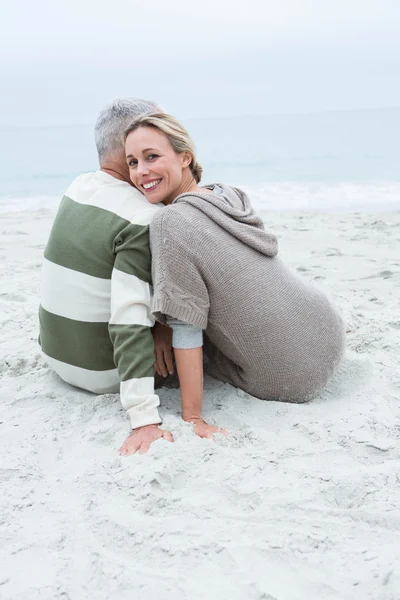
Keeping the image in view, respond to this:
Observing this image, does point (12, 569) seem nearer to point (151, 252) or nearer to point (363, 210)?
point (151, 252)

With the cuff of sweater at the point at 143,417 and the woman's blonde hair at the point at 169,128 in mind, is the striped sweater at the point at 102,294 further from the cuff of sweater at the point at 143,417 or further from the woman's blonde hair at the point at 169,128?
the woman's blonde hair at the point at 169,128

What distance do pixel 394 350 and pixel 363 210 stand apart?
7565 mm

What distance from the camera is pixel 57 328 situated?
2605mm

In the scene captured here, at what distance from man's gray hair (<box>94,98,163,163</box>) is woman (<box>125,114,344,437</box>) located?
12 cm

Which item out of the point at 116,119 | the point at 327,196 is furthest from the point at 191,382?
the point at 327,196

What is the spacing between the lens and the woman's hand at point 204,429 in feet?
7.38

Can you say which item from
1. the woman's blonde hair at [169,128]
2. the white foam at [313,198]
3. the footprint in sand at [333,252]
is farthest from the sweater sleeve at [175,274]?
the white foam at [313,198]

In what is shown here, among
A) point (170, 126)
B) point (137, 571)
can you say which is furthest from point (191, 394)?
point (170, 126)

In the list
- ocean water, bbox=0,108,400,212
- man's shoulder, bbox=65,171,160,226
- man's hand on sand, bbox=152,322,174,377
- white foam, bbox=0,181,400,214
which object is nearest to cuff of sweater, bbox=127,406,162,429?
man's hand on sand, bbox=152,322,174,377

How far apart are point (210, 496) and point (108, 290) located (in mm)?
930

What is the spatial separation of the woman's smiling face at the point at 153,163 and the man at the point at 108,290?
2.6 inches

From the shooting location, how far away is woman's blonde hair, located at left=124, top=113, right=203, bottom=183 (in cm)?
237

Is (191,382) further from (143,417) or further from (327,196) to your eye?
(327,196)

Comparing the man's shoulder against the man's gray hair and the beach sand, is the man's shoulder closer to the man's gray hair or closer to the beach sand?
the man's gray hair
